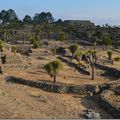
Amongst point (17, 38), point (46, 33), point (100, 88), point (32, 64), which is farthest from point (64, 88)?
point (46, 33)

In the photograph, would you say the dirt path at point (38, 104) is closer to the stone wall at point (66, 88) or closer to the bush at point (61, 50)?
the stone wall at point (66, 88)

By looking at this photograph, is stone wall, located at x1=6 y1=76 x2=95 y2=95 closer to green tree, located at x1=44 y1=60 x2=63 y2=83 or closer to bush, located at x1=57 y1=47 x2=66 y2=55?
green tree, located at x1=44 y1=60 x2=63 y2=83

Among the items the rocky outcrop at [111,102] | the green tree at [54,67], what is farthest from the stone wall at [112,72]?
the rocky outcrop at [111,102]

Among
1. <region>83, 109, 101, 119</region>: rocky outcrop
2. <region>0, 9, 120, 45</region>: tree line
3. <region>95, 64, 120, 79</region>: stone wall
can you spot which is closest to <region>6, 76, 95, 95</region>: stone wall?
<region>83, 109, 101, 119</region>: rocky outcrop

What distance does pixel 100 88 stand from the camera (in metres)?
27.0

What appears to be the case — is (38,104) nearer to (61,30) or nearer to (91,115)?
(91,115)

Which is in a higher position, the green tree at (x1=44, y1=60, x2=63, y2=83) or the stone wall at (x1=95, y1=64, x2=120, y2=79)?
the green tree at (x1=44, y1=60, x2=63, y2=83)

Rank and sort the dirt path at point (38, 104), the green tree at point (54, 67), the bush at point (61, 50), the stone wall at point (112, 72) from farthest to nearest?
the bush at point (61, 50), the stone wall at point (112, 72), the green tree at point (54, 67), the dirt path at point (38, 104)

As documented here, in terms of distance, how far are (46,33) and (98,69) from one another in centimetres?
4103

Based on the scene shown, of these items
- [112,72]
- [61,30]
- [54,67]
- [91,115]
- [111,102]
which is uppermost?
[61,30]

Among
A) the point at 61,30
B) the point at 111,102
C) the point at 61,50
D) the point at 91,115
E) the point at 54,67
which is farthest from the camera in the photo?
the point at 61,30

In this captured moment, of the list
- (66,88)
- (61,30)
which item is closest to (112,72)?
(66,88)

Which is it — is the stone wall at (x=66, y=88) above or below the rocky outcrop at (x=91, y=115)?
above

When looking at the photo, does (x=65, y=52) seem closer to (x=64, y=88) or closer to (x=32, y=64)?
(x=32, y=64)
